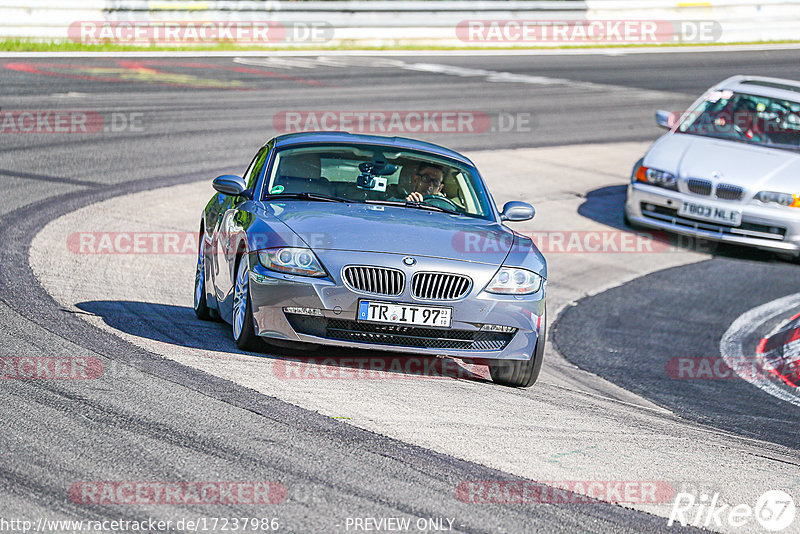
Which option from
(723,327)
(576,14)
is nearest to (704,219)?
(723,327)

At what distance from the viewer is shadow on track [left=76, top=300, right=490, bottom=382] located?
6.89m

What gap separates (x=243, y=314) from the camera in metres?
6.95

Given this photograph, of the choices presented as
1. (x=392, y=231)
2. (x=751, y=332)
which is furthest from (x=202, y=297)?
(x=751, y=332)

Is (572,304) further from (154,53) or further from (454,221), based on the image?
(154,53)

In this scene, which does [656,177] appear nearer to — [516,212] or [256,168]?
[516,212]

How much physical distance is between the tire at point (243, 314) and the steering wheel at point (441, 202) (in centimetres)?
148

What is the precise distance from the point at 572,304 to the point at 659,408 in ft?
11.0

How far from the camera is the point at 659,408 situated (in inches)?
307

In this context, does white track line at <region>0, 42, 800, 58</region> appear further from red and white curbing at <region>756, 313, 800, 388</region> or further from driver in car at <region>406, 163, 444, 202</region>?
red and white curbing at <region>756, 313, 800, 388</region>

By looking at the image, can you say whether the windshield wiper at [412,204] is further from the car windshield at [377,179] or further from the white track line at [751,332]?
the white track line at [751,332]

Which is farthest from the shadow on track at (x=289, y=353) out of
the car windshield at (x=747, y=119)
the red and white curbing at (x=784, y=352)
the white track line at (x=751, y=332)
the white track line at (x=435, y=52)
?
the white track line at (x=435, y=52)

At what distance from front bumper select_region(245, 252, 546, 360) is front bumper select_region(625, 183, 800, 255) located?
6.75 metres

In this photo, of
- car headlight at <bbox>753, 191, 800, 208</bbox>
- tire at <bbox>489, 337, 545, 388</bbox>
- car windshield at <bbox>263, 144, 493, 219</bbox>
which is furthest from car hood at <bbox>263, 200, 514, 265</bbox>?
car headlight at <bbox>753, 191, 800, 208</bbox>

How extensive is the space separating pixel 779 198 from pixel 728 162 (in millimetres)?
799
